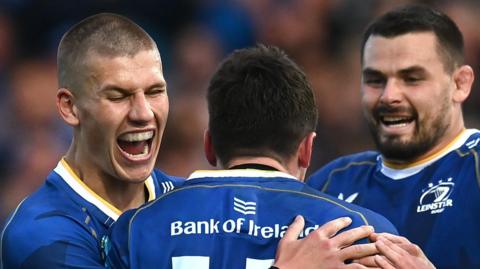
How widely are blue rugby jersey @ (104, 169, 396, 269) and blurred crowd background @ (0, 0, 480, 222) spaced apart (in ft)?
16.6

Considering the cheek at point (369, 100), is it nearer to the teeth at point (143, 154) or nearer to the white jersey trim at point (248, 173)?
the teeth at point (143, 154)

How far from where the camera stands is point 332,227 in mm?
4074

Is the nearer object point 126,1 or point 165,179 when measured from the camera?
point 165,179

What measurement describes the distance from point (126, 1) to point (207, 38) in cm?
104

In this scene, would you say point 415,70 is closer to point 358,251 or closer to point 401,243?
point 401,243

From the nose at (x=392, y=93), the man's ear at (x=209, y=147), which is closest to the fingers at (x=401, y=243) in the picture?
the man's ear at (x=209, y=147)

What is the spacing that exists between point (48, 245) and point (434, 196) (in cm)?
208

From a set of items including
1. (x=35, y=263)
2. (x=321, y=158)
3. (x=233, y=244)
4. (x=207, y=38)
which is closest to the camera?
(x=233, y=244)

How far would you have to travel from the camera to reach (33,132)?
9.72 m

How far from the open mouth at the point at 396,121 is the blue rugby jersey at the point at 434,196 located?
0.23 metres

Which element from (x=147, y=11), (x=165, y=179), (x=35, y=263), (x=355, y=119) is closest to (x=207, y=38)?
(x=147, y=11)

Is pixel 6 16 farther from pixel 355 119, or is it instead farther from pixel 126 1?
pixel 355 119

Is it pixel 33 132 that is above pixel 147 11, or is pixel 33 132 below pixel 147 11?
below

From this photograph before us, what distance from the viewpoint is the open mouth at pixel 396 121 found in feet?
18.8
